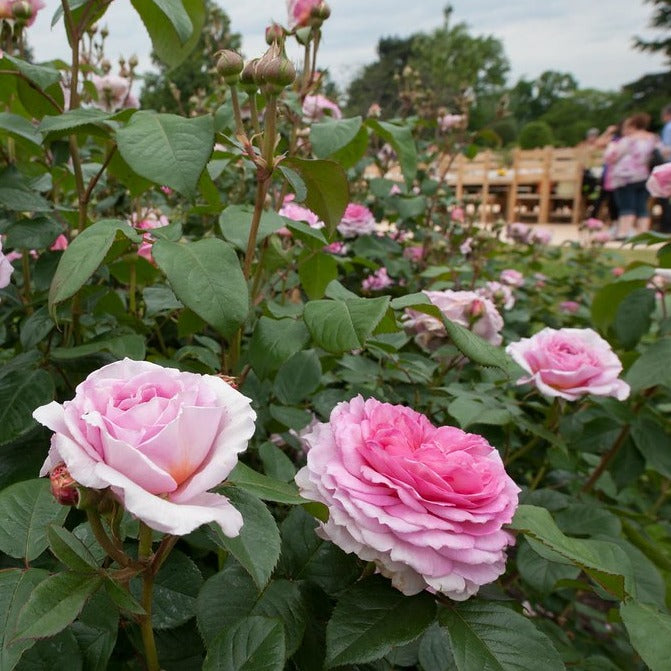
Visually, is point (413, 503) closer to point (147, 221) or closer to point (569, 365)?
point (569, 365)

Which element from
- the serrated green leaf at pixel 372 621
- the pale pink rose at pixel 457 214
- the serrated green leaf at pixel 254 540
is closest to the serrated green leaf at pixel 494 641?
the serrated green leaf at pixel 372 621

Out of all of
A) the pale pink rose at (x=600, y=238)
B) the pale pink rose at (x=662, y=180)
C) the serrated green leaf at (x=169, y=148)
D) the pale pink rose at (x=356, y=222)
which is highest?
the serrated green leaf at (x=169, y=148)

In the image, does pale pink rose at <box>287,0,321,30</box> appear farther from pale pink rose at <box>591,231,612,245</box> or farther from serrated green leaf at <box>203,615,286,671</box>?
pale pink rose at <box>591,231,612,245</box>

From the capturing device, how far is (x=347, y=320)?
52cm

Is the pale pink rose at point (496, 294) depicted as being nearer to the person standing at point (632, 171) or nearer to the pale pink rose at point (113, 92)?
the pale pink rose at point (113, 92)

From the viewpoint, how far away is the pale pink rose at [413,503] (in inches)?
16.3

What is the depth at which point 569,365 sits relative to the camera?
0.73 meters

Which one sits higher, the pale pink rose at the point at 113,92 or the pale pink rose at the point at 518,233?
the pale pink rose at the point at 113,92

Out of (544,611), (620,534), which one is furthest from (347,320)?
(544,611)

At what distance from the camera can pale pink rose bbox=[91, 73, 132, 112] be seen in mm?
1272

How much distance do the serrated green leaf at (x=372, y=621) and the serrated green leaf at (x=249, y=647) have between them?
1.5 inches

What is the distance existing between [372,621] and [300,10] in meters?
0.69

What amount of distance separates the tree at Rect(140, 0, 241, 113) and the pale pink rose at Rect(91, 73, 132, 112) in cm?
10

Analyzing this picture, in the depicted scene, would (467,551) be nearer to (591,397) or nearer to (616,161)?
(591,397)
